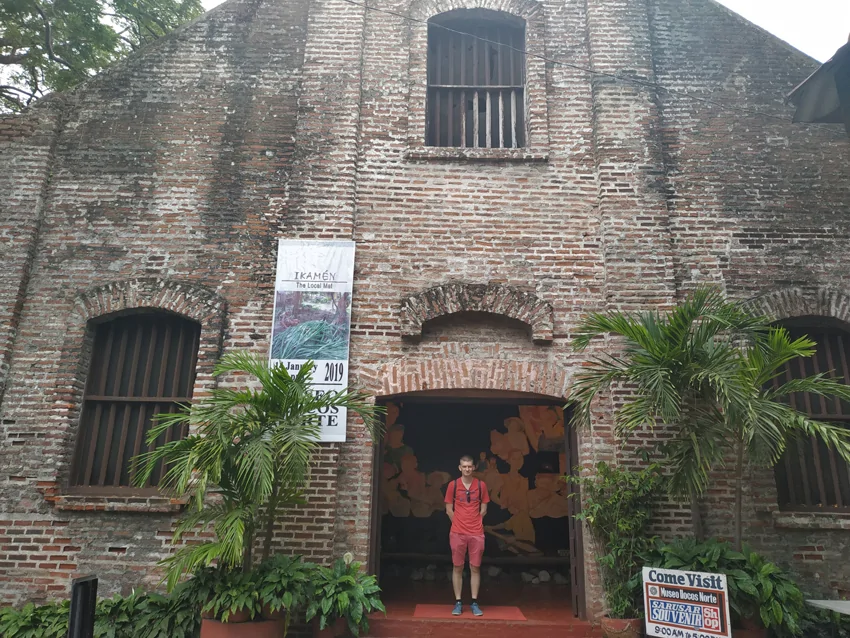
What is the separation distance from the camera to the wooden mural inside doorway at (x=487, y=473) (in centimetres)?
980

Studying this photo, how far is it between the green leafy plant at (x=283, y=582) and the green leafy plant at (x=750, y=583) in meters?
3.23

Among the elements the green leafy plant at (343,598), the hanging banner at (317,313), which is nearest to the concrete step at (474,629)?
the green leafy plant at (343,598)

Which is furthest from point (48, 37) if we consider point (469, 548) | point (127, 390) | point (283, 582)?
point (469, 548)

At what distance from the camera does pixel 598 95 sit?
792cm

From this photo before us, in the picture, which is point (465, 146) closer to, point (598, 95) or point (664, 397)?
point (598, 95)

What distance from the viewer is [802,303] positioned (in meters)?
7.20

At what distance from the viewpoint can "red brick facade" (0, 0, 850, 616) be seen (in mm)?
6656

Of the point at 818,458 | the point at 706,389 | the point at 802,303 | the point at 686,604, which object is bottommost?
the point at 686,604

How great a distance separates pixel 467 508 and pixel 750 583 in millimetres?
2795

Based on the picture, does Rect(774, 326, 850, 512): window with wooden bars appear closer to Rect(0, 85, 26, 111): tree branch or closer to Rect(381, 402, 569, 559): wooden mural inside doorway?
Rect(381, 402, 569, 559): wooden mural inside doorway

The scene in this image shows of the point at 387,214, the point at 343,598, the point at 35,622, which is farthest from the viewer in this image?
the point at 387,214

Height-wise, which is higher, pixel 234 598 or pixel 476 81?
pixel 476 81

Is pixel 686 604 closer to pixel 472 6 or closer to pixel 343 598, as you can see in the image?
pixel 343 598

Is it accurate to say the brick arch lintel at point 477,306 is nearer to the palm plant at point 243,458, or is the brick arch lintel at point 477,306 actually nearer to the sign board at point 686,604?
the palm plant at point 243,458
